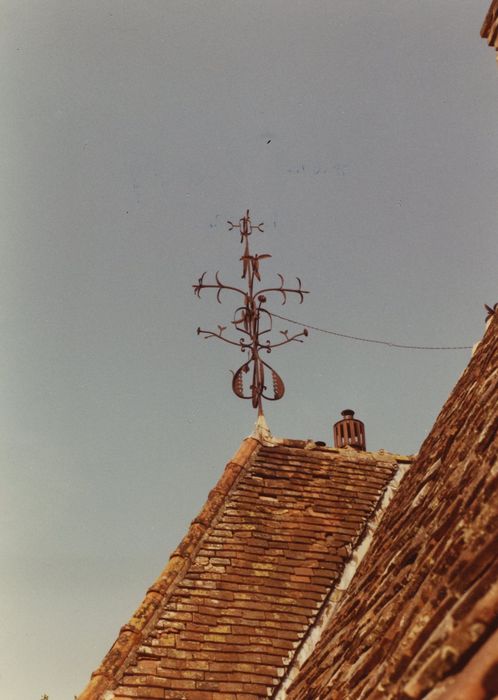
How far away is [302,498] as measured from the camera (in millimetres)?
8188

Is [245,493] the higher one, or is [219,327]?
[219,327]

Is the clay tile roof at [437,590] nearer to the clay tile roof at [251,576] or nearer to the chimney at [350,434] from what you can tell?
the clay tile roof at [251,576]

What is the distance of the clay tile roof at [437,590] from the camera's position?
2.06 metres

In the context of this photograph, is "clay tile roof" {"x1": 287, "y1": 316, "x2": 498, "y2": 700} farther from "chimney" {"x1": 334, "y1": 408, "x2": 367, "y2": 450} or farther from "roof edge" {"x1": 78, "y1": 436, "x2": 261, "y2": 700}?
"chimney" {"x1": 334, "y1": 408, "x2": 367, "y2": 450}

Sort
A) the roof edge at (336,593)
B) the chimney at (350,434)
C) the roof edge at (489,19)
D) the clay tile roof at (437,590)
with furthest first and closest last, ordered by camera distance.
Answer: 1. the chimney at (350,434)
2. the roof edge at (489,19)
3. the roof edge at (336,593)
4. the clay tile roof at (437,590)

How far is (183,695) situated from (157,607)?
0.96 m

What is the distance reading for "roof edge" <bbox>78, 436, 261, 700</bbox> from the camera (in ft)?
19.4

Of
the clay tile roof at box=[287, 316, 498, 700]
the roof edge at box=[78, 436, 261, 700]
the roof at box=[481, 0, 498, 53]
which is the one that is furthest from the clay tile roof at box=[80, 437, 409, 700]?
the roof at box=[481, 0, 498, 53]

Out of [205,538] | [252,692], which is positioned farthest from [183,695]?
[205,538]

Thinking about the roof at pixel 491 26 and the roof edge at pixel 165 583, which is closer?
the roof edge at pixel 165 583

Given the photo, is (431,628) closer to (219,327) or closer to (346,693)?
(346,693)

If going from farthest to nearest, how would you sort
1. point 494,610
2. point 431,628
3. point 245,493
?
point 245,493
point 431,628
point 494,610

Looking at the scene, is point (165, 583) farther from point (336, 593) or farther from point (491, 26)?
point (491, 26)

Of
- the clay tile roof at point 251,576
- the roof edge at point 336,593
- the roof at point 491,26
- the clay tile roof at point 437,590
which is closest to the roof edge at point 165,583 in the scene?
the clay tile roof at point 251,576
